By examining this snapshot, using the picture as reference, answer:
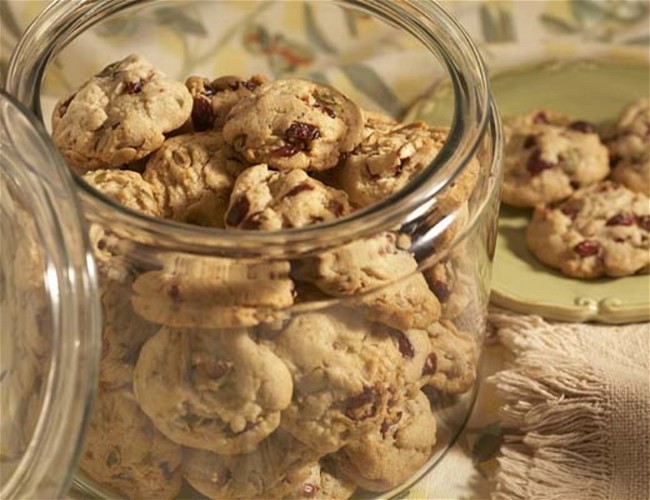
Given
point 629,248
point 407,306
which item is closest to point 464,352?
point 407,306

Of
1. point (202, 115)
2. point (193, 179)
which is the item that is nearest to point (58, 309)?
point (193, 179)

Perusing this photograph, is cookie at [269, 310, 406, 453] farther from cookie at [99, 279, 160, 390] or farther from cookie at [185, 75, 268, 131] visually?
cookie at [185, 75, 268, 131]

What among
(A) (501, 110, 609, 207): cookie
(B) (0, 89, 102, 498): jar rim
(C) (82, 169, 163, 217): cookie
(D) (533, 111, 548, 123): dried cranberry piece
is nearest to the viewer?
(B) (0, 89, 102, 498): jar rim

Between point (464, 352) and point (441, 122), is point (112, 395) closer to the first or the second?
point (464, 352)

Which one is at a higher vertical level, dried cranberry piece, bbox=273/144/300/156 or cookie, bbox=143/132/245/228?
dried cranberry piece, bbox=273/144/300/156

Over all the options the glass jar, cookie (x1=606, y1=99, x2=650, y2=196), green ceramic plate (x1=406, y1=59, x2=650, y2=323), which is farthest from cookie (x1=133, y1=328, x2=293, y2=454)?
cookie (x1=606, y1=99, x2=650, y2=196)
